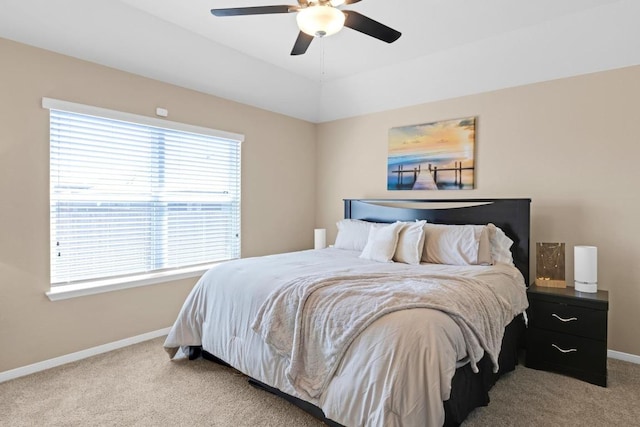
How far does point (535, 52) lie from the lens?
3152 mm

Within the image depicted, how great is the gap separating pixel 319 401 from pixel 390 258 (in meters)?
1.63

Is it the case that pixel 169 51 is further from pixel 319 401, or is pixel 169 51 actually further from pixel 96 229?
pixel 319 401

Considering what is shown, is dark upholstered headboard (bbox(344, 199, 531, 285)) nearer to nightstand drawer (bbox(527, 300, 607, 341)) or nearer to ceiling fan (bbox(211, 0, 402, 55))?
nightstand drawer (bbox(527, 300, 607, 341))

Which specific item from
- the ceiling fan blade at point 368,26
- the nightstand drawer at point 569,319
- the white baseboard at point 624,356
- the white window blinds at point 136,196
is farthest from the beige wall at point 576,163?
the white window blinds at point 136,196

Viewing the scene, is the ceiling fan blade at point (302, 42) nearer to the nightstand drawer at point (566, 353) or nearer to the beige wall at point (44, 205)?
the beige wall at point (44, 205)

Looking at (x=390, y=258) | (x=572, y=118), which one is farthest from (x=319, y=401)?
(x=572, y=118)

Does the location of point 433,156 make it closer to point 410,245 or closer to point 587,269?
point 410,245

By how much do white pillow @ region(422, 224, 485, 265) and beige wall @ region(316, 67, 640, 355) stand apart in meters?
0.69

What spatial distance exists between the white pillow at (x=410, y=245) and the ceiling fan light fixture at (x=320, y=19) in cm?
192

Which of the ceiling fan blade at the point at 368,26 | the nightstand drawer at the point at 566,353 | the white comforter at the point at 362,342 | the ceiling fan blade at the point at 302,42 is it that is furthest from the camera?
the nightstand drawer at the point at 566,353

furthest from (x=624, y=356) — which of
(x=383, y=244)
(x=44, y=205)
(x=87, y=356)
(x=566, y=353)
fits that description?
(x=44, y=205)

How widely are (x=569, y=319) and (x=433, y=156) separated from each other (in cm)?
199

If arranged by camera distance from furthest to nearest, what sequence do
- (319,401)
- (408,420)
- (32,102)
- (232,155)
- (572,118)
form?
(232,155) → (572,118) → (32,102) → (319,401) → (408,420)

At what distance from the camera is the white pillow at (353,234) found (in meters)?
3.83
